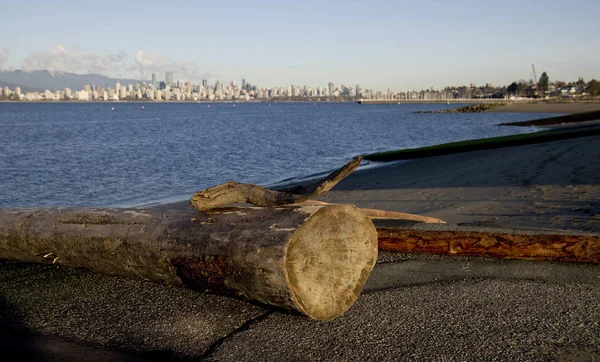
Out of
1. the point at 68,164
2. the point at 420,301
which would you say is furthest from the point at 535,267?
the point at 68,164

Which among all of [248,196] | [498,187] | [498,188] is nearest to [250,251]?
[248,196]

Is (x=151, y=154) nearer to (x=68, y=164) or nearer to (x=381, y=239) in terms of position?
(x=68, y=164)

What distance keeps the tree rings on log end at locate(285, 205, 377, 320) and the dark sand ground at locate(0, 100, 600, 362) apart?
22cm

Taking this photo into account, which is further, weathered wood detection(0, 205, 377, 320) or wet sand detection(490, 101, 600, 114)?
wet sand detection(490, 101, 600, 114)

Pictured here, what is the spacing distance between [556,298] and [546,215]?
190 inches

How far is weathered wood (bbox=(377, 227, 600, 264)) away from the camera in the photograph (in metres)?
6.55

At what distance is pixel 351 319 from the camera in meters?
5.13

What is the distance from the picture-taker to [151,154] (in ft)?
129

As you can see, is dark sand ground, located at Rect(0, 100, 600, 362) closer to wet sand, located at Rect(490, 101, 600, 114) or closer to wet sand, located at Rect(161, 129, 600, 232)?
wet sand, located at Rect(161, 129, 600, 232)

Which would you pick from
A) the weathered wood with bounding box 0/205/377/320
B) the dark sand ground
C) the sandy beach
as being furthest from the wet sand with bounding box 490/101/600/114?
the weathered wood with bounding box 0/205/377/320

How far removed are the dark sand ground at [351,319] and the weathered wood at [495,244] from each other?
113 mm

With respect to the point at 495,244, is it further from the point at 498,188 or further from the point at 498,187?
the point at 498,187

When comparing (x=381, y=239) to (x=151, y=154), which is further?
(x=151, y=154)

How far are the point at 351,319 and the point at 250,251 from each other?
3.96 ft
